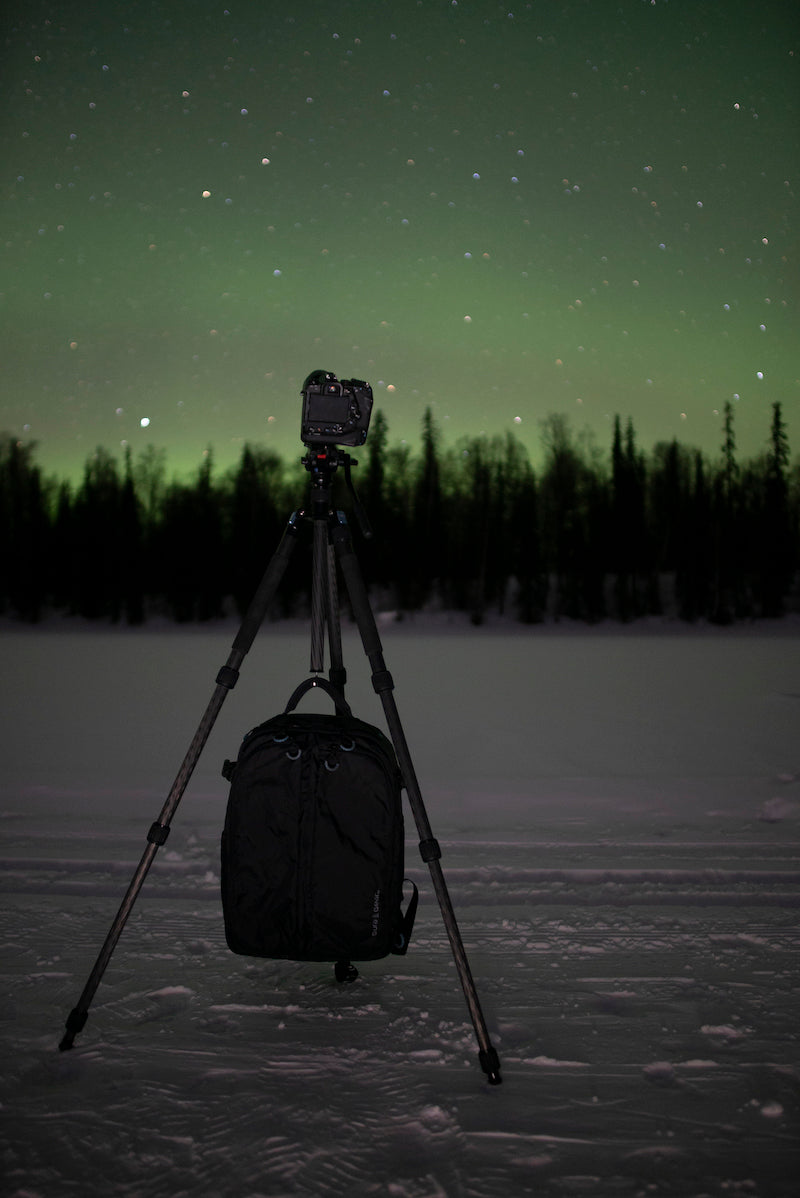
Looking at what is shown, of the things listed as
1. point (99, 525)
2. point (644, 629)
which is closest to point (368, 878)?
point (644, 629)

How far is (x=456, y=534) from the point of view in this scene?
39.6 meters

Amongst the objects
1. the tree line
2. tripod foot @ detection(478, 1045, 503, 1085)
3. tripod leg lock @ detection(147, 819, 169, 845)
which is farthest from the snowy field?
the tree line

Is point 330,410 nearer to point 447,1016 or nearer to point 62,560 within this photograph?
point 447,1016

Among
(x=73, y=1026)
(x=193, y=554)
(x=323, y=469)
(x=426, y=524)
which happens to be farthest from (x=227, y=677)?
(x=193, y=554)

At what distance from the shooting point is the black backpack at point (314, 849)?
2043 millimetres

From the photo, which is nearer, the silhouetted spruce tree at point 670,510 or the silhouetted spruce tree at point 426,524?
the silhouetted spruce tree at point 426,524

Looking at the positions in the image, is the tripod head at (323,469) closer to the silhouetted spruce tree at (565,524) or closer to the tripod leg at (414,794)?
the tripod leg at (414,794)

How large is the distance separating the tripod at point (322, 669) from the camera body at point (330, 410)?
5 centimetres

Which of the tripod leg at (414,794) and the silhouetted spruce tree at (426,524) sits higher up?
the silhouetted spruce tree at (426,524)

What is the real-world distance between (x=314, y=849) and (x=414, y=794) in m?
0.37

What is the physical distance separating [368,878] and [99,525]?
43491 millimetres

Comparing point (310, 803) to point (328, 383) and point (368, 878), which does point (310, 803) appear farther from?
point (328, 383)

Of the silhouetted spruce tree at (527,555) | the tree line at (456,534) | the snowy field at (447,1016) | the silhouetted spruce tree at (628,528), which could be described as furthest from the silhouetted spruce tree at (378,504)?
the snowy field at (447,1016)

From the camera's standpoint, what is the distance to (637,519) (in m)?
39.7
